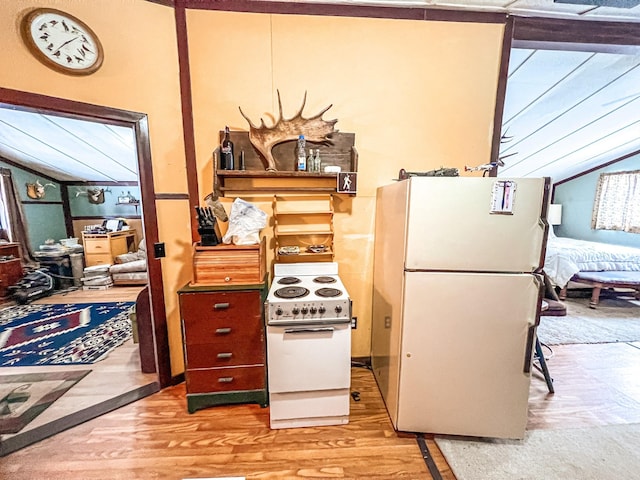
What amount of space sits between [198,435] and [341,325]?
3.75 feet

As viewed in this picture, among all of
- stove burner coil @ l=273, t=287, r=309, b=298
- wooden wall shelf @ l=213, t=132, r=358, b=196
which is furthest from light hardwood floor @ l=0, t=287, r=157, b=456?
wooden wall shelf @ l=213, t=132, r=358, b=196

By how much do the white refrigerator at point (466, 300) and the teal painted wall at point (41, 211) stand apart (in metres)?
6.21

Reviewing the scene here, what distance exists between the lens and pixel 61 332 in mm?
2875

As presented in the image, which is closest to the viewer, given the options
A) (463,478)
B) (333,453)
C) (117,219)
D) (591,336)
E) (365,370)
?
(463,478)

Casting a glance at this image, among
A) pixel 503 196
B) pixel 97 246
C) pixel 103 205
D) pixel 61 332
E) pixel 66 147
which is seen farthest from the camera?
pixel 103 205

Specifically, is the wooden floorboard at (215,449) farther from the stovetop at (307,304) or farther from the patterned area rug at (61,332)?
the patterned area rug at (61,332)

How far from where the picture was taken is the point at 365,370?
2.29 metres

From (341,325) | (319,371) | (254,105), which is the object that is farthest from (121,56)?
(319,371)

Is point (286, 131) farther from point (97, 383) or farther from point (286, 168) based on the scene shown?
point (97, 383)

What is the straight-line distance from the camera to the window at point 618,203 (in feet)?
15.2

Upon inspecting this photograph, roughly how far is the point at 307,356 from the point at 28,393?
2.21 metres

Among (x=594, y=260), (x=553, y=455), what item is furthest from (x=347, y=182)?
(x=594, y=260)

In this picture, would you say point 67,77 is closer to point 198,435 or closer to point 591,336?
point 198,435

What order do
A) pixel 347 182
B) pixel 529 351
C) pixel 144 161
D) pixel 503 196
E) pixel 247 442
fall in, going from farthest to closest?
pixel 347 182 → pixel 144 161 → pixel 247 442 → pixel 529 351 → pixel 503 196
